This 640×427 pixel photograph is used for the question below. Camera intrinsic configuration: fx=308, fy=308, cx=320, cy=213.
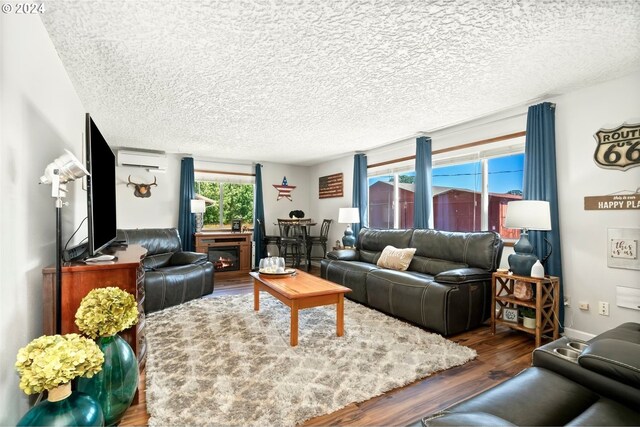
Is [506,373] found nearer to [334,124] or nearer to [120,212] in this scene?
[334,124]

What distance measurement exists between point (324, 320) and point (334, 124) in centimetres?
240

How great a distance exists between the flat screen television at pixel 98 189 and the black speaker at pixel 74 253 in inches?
3.9

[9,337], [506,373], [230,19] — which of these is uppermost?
[230,19]

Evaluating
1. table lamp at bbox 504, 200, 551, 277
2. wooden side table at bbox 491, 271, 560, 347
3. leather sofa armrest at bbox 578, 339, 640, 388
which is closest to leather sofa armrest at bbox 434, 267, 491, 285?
wooden side table at bbox 491, 271, 560, 347

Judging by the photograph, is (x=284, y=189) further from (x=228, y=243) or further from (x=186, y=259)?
(x=186, y=259)

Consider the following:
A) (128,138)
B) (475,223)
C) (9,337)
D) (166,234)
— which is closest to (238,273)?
(166,234)

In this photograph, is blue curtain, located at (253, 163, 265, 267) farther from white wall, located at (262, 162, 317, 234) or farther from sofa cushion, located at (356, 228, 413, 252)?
sofa cushion, located at (356, 228, 413, 252)

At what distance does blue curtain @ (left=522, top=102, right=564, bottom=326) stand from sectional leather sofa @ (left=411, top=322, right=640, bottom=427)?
6.00 feet

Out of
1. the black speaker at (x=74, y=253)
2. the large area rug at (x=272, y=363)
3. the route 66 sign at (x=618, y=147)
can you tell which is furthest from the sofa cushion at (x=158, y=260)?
the route 66 sign at (x=618, y=147)

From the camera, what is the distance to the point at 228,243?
6.04 m

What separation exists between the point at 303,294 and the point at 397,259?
171 centimetres

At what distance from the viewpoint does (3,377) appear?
1.32 metres

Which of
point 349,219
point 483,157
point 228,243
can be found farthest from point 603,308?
point 228,243

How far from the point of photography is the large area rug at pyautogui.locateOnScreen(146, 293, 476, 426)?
1.80 m
